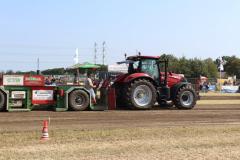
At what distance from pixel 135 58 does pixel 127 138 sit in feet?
31.7

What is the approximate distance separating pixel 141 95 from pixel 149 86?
20.0 inches

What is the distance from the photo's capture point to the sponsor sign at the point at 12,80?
58.6 ft

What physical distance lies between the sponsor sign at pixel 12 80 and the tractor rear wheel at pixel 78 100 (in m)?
2.04

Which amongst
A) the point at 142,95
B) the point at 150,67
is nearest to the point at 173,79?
the point at 150,67

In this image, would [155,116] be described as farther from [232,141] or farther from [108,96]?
[232,141]

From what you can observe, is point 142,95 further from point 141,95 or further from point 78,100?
point 78,100

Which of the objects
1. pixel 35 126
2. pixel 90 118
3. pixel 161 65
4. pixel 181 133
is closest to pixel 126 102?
→ pixel 161 65

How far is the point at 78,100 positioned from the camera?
1895 cm

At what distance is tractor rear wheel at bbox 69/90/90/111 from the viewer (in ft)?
61.6

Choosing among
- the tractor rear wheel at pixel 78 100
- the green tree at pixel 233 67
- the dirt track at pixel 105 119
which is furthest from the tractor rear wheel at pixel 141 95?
the green tree at pixel 233 67

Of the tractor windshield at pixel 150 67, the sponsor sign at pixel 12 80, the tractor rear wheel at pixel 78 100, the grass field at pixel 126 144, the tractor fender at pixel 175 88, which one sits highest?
the tractor windshield at pixel 150 67

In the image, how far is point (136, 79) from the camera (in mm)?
19828

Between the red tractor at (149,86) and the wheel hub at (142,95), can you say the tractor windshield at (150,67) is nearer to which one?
the red tractor at (149,86)

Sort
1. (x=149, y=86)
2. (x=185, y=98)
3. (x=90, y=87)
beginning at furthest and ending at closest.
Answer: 1. (x=185, y=98)
2. (x=149, y=86)
3. (x=90, y=87)
